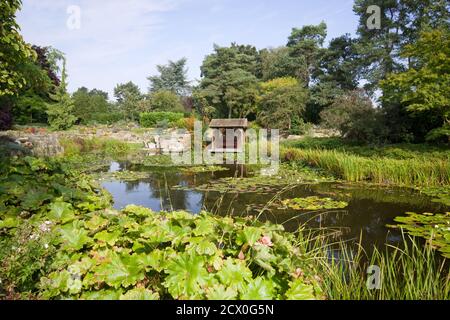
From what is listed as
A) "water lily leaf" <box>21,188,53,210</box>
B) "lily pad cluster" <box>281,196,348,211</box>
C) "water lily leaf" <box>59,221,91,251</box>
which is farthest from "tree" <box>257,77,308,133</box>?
"water lily leaf" <box>59,221,91,251</box>

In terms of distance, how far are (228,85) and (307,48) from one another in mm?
7512

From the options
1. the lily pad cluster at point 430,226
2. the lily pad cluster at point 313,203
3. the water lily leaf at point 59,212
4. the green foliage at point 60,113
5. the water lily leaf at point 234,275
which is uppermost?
the green foliage at point 60,113

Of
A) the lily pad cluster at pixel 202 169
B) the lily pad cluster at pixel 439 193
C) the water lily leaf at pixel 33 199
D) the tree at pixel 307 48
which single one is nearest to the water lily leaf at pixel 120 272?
the water lily leaf at pixel 33 199

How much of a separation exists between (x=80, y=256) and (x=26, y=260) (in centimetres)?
33

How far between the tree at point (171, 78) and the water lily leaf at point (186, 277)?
159 ft

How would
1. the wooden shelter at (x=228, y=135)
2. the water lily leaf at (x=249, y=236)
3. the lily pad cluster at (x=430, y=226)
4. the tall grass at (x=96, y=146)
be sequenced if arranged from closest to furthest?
the water lily leaf at (x=249, y=236), the lily pad cluster at (x=430, y=226), the tall grass at (x=96, y=146), the wooden shelter at (x=228, y=135)

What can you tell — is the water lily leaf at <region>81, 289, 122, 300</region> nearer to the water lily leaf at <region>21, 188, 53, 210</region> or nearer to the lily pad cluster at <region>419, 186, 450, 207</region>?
the water lily leaf at <region>21, 188, 53, 210</region>

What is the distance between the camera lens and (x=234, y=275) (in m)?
1.90

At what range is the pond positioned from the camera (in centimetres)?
500

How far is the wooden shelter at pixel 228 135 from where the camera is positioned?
Result: 17234mm

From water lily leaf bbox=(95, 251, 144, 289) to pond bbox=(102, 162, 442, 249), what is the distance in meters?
1.98

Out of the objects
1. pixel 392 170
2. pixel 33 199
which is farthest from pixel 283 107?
pixel 33 199

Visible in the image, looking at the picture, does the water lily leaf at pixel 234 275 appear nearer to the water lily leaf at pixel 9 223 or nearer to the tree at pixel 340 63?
the water lily leaf at pixel 9 223

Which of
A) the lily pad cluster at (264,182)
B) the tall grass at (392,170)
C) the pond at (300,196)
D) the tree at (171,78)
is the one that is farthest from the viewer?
the tree at (171,78)
